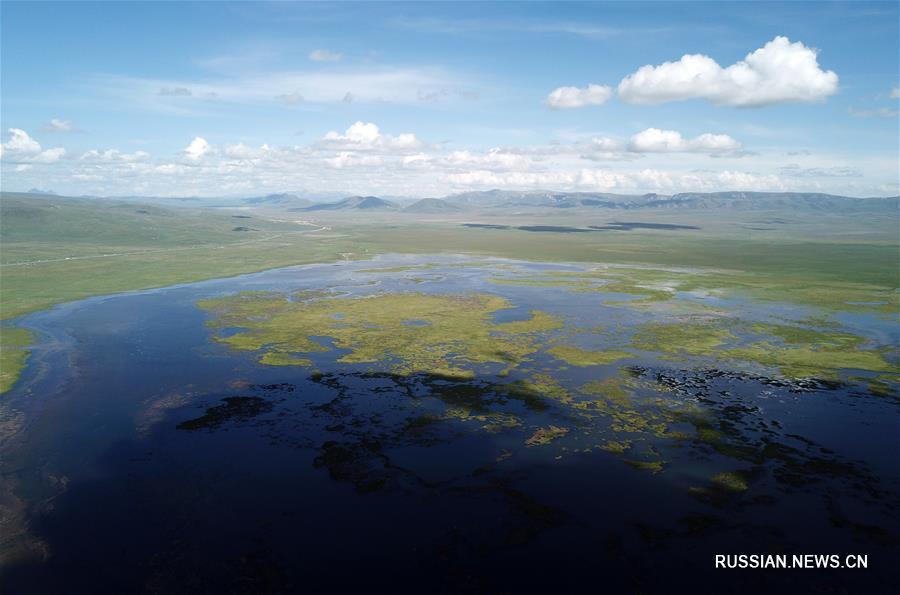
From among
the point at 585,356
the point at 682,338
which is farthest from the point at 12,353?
the point at 682,338

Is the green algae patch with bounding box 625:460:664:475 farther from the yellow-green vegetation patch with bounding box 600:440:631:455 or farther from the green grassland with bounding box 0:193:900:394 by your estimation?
the green grassland with bounding box 0:193:900:394

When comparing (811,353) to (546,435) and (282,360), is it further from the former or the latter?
(282,360)

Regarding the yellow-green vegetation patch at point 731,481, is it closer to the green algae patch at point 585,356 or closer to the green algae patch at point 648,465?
the green algae patch at point 648,465

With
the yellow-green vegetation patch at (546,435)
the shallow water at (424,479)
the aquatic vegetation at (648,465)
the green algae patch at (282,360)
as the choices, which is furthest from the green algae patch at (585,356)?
the green algae patch at (282,360)

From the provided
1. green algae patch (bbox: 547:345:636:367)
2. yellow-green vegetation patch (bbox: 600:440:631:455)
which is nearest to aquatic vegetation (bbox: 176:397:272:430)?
yellow-green vegetation patch (bbox: 600:440:631:455)

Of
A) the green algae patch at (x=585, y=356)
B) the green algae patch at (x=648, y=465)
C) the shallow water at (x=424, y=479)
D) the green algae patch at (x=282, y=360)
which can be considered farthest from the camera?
the green algae patch at (x=585, y=356)

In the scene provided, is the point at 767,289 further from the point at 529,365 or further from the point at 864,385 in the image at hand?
the point at 529,365
